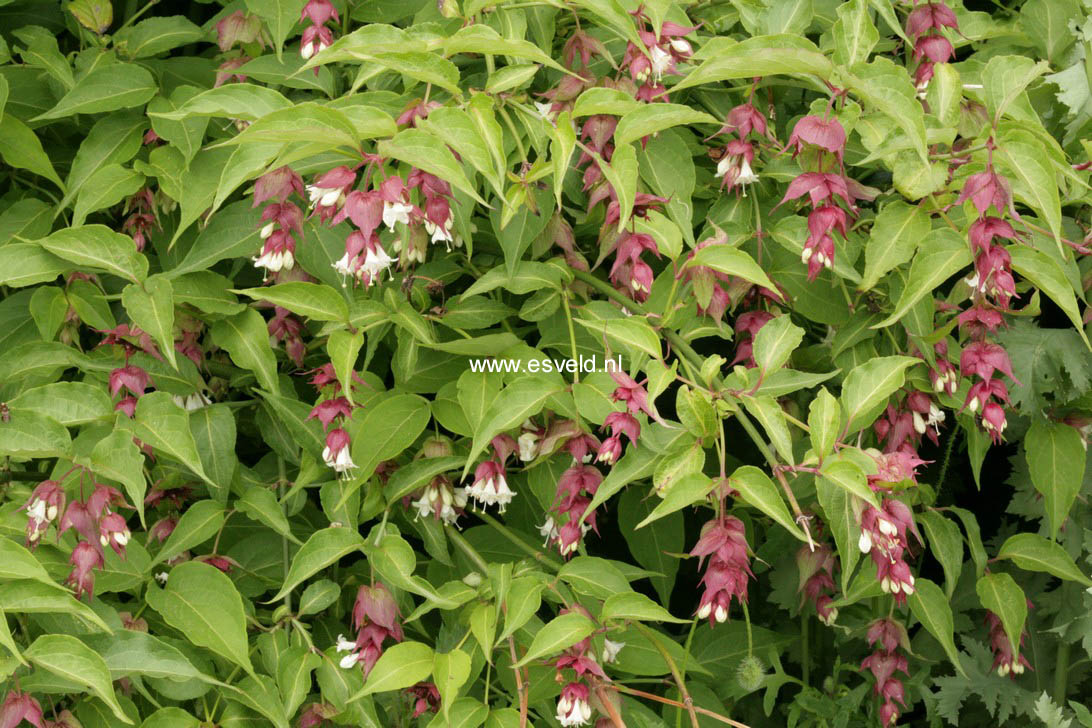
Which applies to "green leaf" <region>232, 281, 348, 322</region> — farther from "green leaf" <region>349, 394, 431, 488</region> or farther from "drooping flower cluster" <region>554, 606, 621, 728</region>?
"drooping flower cluster" <region>554, 606, 621, 728</region>

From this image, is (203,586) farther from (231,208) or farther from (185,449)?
(231,208)

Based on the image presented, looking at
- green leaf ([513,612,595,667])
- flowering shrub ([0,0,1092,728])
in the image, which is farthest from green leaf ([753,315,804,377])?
green leaf ([513,612,595,667])

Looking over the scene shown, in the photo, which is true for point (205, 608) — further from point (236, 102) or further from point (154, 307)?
point (236, 102)

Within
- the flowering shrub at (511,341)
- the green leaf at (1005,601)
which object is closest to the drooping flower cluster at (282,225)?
the flowering shrub at (511,341)

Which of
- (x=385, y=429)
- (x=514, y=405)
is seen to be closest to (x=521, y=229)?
(x=514, y=405)

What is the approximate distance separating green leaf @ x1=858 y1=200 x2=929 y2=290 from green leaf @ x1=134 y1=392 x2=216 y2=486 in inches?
40.3

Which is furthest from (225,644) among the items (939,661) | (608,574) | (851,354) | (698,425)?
(939,661)

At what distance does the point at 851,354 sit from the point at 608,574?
55 centimetres

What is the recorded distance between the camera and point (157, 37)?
6.96 ft

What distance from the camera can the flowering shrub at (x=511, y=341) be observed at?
159 centimetres

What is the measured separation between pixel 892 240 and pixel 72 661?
4.30 feet

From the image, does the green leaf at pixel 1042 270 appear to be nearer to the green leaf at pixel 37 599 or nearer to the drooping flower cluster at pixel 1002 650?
the drooping flower cluster at pixel 1002 650

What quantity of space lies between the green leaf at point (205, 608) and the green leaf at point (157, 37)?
94 cm

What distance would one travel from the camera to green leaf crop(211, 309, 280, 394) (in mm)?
1889
